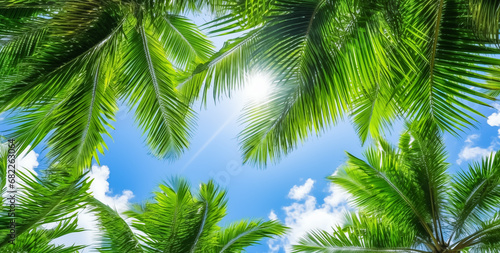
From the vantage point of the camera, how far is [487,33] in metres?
2.74

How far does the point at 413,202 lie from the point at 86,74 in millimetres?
7350

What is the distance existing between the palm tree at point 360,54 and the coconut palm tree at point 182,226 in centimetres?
298

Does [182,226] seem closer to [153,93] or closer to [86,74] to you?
[153,93]

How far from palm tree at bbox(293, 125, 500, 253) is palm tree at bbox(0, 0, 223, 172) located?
459 cm

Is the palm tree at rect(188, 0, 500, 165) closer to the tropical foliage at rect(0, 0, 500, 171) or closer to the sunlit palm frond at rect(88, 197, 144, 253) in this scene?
the tropical foliage at rect(0, 0, 500, 171)

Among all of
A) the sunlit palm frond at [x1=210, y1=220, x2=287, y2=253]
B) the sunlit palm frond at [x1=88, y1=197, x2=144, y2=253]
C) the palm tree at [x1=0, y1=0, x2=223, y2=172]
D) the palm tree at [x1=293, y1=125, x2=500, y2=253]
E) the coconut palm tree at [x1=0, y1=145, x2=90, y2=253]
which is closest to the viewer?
the palm tree at [x1=0, y1=0, x2=223, y2=172]

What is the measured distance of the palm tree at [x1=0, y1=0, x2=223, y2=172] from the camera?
2.92 meters

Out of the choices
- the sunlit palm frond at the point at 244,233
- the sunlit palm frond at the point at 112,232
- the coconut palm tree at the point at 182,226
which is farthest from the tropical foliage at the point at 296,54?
the sunlit palm frond at the point at 244,233

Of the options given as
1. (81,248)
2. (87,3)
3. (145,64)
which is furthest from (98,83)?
(81,248)

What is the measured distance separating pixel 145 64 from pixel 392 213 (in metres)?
6.19

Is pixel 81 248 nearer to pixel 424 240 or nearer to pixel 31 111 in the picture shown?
pixel 31 111

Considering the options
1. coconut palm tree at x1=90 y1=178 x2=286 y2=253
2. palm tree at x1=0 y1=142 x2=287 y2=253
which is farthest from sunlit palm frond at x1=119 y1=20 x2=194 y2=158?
coconut palm tree at x1=90 y1=178 x2=286 y2=253

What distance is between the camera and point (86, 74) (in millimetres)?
3293

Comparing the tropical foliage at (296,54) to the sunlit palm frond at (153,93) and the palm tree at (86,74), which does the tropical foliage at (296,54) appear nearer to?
the palm tree at (86,74)
